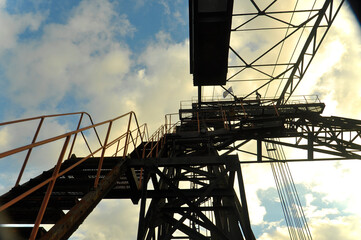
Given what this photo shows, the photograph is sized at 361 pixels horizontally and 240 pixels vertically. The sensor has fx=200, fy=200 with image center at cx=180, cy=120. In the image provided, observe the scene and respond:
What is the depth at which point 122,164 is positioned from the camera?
4.10 meters

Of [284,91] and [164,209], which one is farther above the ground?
[284,91]

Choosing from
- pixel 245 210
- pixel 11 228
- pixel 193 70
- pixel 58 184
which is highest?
pixel 193 70

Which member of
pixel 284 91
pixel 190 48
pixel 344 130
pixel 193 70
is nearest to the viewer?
pixel 344 130

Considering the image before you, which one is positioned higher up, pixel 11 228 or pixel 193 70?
pixel 193 70

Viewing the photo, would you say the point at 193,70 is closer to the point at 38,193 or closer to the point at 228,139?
the point at 228,139

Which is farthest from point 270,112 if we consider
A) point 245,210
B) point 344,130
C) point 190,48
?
point 245,210

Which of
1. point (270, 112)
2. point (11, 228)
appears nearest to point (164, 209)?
point (11, 228)

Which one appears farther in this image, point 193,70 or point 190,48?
point 193,70

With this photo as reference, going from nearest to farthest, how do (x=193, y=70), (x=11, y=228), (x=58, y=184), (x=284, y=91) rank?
1. (x=11, y=228)
2. (x=58, y=184)
3. (x=193, y=70)
4. (x=284, y=91)

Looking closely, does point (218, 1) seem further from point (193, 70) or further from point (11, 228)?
point (11, 228)

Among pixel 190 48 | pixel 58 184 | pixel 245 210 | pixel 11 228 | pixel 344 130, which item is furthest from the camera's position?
pixel 190 48

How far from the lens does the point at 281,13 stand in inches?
392

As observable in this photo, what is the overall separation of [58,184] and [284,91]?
1358 centimetres

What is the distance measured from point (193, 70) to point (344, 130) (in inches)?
323
